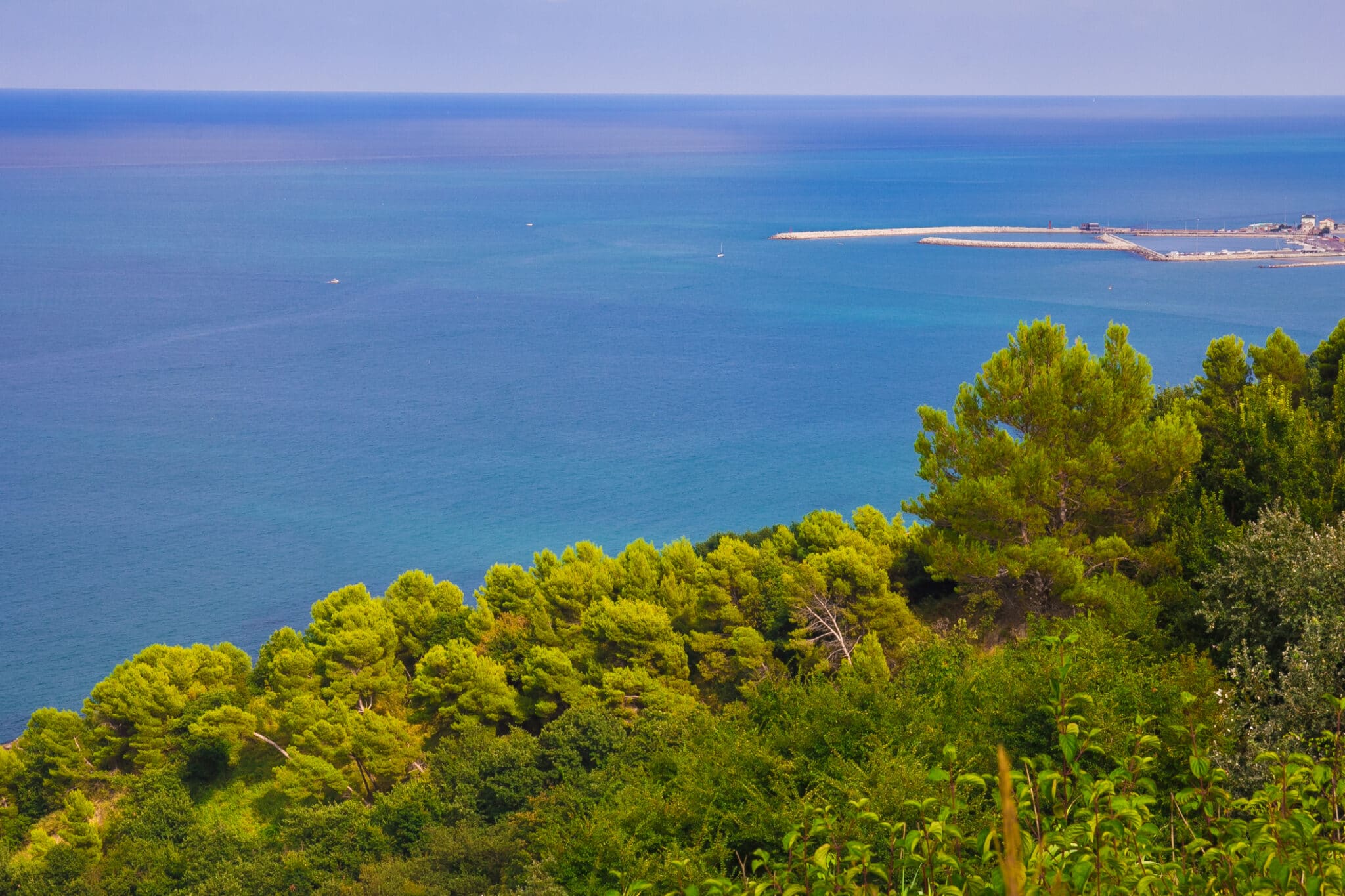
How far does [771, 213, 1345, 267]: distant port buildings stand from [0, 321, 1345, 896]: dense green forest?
6512 cm

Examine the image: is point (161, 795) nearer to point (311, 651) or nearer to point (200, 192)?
point (311, 651)

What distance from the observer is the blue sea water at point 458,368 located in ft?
131

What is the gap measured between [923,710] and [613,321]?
58680 mm

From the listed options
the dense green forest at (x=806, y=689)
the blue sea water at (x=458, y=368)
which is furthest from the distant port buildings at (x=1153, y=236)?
the dense green forest at (x=806, y=689)

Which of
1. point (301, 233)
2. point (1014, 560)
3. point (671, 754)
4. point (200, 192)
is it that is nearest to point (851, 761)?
point (671, 754)

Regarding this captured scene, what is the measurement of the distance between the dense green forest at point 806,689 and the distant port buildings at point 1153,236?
65119mm

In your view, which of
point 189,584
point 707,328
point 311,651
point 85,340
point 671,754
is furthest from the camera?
point 707,328

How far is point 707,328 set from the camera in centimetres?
6775

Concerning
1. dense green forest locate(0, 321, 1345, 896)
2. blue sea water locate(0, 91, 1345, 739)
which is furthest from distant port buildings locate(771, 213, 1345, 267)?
dense green forest locate(0, 321, 1345, 896)

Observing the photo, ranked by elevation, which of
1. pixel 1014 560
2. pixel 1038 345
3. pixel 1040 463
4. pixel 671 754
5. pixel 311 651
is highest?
pixel 1038 345

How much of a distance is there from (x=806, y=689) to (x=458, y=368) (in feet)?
161

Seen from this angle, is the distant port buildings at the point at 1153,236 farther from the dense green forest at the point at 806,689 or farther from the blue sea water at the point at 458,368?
the dense green forest at the point at 806,689

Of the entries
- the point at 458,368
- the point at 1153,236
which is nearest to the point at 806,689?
the point at 458,368

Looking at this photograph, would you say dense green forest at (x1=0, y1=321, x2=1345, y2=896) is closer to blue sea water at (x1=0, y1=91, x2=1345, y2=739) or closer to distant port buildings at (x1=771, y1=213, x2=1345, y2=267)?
blue sea water at (x1=0, y1=91, x2=1345, y2=739)
